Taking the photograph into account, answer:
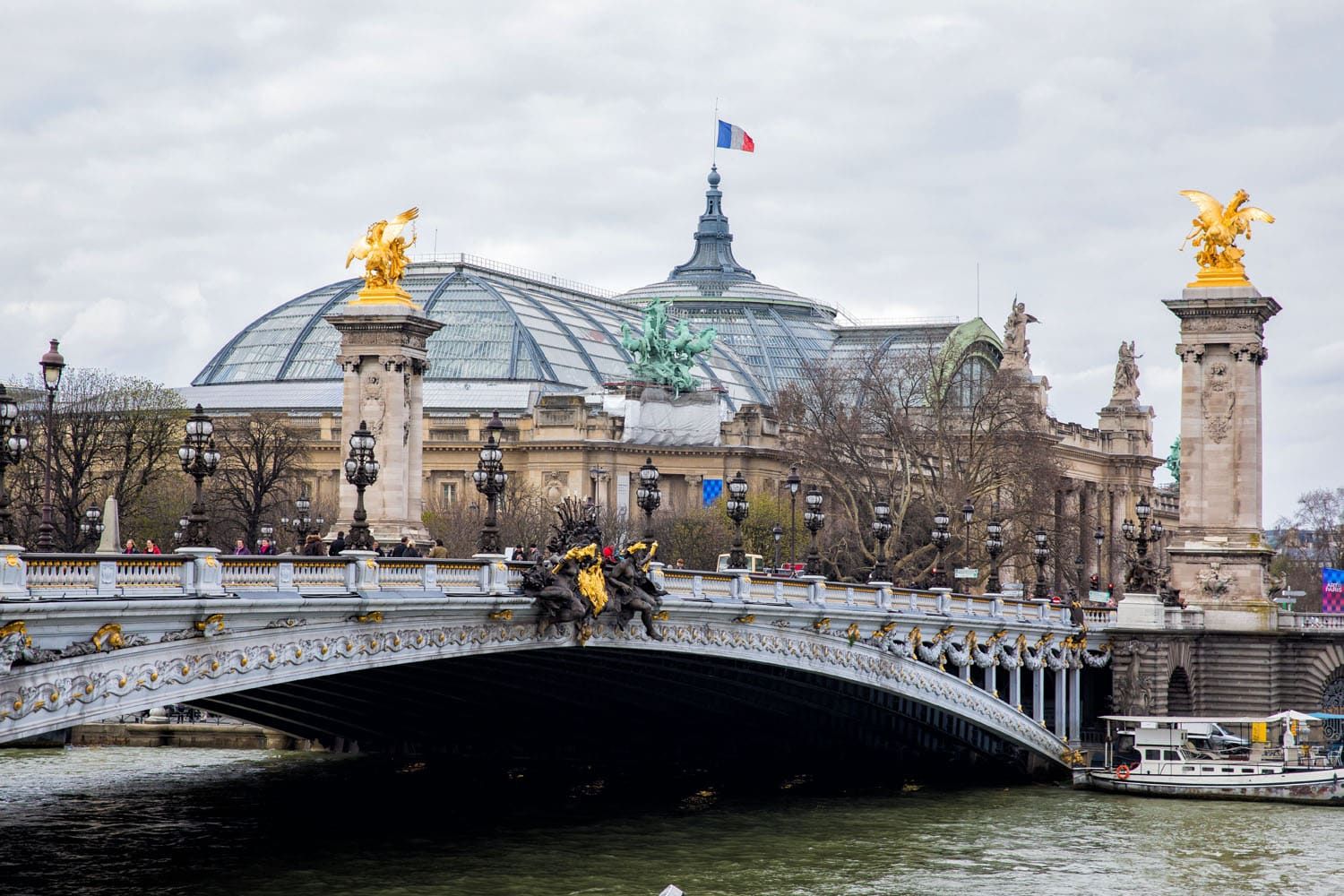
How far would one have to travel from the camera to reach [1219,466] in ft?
194

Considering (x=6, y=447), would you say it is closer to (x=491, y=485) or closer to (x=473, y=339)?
(x=491, y=485)

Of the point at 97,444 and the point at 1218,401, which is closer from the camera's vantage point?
the point at 1218,401

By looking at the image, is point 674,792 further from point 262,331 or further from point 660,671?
point 262,331

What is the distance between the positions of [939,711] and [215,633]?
83.9ft

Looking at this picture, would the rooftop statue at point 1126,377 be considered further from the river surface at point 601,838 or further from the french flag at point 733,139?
the river surface at point 601,838

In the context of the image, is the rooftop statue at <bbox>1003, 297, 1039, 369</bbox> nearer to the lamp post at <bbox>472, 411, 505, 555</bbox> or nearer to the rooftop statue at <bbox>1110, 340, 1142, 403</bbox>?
the rooftop statue at <bbox>1110, 340, 1142, 403</bbox>

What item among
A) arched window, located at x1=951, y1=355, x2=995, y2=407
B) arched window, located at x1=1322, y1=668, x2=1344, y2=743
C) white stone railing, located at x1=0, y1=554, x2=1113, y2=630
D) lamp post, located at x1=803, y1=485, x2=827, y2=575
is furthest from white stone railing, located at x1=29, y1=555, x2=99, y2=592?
arched window, located at x1=951, y1=355, x2=995, y2=407

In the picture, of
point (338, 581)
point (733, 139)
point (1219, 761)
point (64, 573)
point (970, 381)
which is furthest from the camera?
point (733, 139)

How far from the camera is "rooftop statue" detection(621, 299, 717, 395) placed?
102 meters

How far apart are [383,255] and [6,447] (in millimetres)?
33066

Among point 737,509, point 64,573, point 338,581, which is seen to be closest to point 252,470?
point 737,509

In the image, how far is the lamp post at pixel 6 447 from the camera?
24.9 meters

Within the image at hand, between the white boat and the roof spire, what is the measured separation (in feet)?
302

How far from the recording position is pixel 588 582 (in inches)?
1366
